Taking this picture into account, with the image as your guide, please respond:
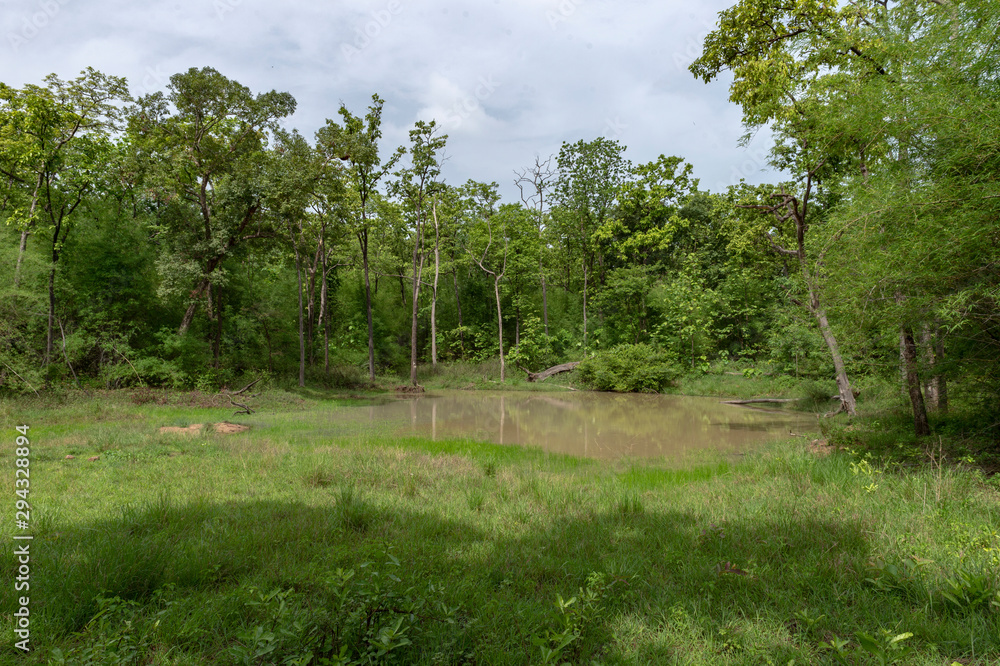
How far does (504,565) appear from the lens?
429cm

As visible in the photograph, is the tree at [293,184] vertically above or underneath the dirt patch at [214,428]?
above

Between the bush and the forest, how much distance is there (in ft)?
0.47

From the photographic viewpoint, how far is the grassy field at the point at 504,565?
291 centimetres

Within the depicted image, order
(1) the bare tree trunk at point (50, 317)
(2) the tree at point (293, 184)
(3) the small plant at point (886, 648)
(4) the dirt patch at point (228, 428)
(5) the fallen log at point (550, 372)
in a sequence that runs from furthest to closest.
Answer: (5) the fallen log at point (550, 372) < (2) the tree at point (293, 184) < (1) the bare tree trunk at point (50, 317) < (4) the dirt patch at point (228, 428) < (3) the small plant at point (886, 648)

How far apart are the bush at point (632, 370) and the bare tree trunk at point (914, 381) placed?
17.1 m

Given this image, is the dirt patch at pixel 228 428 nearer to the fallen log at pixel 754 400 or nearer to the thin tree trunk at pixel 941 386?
the thin tree trunk at pixel 941 386

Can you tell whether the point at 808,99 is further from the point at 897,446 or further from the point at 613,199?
the point at 613,199

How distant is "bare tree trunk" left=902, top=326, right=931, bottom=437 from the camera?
Answer: 7.94 metres

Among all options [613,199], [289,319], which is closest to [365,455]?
[289,319]

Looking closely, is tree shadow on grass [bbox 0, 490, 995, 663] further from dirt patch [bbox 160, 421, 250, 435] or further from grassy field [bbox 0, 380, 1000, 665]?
dirt patch [bbox 160, 421, 250, 435]

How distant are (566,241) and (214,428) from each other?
30.0 m

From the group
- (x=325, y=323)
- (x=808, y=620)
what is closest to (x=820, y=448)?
(x=808, y=620)

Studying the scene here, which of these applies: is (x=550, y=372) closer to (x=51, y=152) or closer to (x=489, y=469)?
(x=489, y=469)

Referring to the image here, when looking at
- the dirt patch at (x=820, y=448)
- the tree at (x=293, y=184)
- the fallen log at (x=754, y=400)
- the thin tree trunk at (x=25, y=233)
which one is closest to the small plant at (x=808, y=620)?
the dirt patch at (x=820, y=448)
